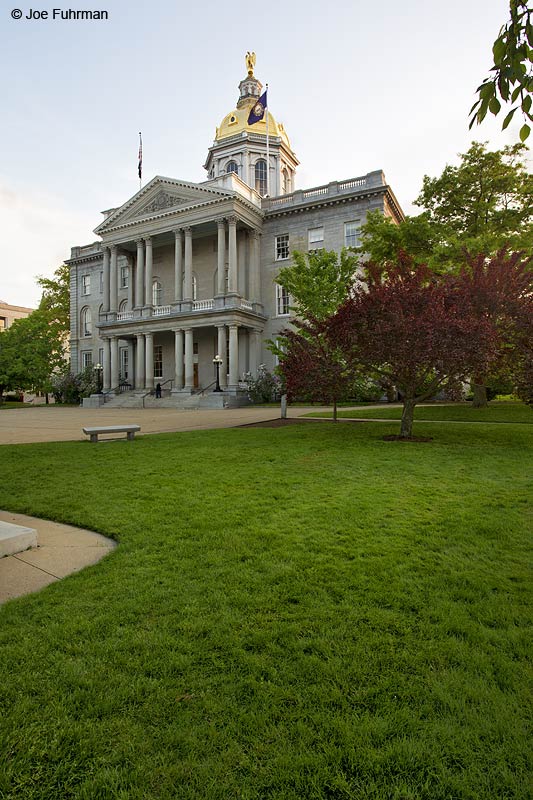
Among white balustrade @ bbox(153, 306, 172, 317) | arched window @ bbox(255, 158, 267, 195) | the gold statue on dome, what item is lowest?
white balustrade @ bbox(153, 306, 172, 317)

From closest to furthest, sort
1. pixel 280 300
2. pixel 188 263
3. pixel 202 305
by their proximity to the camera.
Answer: pixel 188 263 → pixel 202 305 → pixel 280 300

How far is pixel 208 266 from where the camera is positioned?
38.6m

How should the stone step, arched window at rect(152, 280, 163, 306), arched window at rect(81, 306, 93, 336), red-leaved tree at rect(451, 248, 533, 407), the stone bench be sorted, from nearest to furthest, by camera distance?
the stone step, red-leaved tree at rect(451, 248, 533, 407), the stone bench, arched window at rect(152, 280, 163, 306), arched window at rect(81, 306, 93, 336)

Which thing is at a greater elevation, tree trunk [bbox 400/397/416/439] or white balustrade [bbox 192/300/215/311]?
white balustrade [bbox 192/300/215/311]

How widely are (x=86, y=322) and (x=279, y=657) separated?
165 feet

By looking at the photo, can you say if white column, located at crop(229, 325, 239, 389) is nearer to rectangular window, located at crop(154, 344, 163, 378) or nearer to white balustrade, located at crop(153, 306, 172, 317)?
white balustrade, located at crop(153, 306, 172, 317)

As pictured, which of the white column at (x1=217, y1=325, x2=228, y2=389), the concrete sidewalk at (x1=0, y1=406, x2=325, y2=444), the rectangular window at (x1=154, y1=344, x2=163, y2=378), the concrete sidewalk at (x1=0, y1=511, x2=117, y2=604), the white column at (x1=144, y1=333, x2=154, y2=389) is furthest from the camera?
the rectangular window at (x1=154, y1=344, x2=163, y2=378)

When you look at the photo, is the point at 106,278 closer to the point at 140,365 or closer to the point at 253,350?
the point at 140,365

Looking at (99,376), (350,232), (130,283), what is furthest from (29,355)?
(350,232)

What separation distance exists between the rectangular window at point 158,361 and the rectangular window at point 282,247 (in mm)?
13667

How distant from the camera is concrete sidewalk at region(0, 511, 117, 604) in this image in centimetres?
349

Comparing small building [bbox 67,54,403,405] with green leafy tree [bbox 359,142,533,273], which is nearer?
green leafy tree [bbox 359,142,533,273]

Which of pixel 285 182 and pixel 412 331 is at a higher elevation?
pixel 285 182

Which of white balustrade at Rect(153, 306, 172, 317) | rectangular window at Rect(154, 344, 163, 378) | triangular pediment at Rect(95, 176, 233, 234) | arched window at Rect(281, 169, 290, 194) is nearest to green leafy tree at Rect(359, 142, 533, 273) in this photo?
triangular pediment at Rect(95, 176, 233, 234)
